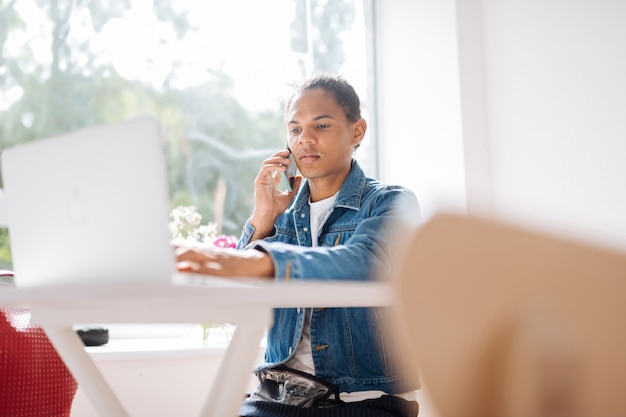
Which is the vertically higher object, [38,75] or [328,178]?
[38,75]

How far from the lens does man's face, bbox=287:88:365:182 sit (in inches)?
69.2

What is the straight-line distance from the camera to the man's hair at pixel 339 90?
1.82 meters

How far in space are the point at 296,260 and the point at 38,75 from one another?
199cm

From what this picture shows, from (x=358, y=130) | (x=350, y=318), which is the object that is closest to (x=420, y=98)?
(x=358, y=130)

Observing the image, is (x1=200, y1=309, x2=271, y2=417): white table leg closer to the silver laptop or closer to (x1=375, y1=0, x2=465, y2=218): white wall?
the silver laptop

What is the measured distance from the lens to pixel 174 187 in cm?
277

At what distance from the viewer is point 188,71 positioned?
2809mm

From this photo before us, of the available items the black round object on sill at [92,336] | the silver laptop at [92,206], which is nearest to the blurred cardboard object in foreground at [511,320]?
the silver laptop at [92,206]

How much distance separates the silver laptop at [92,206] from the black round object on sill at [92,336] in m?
1.37

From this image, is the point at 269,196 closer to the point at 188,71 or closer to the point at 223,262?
the point at 223,262

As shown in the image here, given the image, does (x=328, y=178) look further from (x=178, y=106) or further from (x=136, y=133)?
(x=178, y=106)

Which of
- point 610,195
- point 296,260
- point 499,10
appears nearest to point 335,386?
point 296,260

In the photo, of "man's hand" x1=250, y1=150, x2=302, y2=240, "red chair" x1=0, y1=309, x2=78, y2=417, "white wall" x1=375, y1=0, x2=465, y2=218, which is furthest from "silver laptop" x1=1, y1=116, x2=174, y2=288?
"white wall" x1=375, y1=0, x2=465, y2=218

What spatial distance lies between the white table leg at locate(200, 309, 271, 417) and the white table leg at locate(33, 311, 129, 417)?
0.18m
